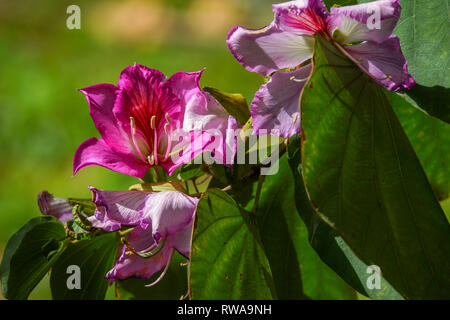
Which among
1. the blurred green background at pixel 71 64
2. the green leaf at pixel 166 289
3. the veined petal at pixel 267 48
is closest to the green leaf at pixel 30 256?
the green leaf at pixel 166 289

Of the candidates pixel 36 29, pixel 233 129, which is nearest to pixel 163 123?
pixel 233 129

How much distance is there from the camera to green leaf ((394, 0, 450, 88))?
493mm

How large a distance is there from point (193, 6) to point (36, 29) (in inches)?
34.0

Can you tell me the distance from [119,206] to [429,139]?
290mm

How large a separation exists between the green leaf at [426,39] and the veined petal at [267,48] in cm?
9

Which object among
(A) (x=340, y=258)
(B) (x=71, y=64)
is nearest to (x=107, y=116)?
(A) (x=340, y=258)

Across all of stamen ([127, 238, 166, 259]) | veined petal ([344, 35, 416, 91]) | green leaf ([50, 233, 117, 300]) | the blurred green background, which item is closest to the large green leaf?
veined petal ([344, 35, 416, 91])

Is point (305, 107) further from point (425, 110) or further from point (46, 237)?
point (46, 237)

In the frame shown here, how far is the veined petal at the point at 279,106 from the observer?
1.55 ft

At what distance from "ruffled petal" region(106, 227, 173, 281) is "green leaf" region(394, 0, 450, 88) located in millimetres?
256

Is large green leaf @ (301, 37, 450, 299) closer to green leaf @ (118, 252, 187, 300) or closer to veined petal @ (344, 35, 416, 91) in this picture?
veined petal @ (344, 35, 416, 91)

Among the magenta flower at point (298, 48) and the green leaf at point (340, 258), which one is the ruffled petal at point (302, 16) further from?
the green leaf at point (340, 258)

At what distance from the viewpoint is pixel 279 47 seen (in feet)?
1.62

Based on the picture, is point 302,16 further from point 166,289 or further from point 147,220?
point 166,289
